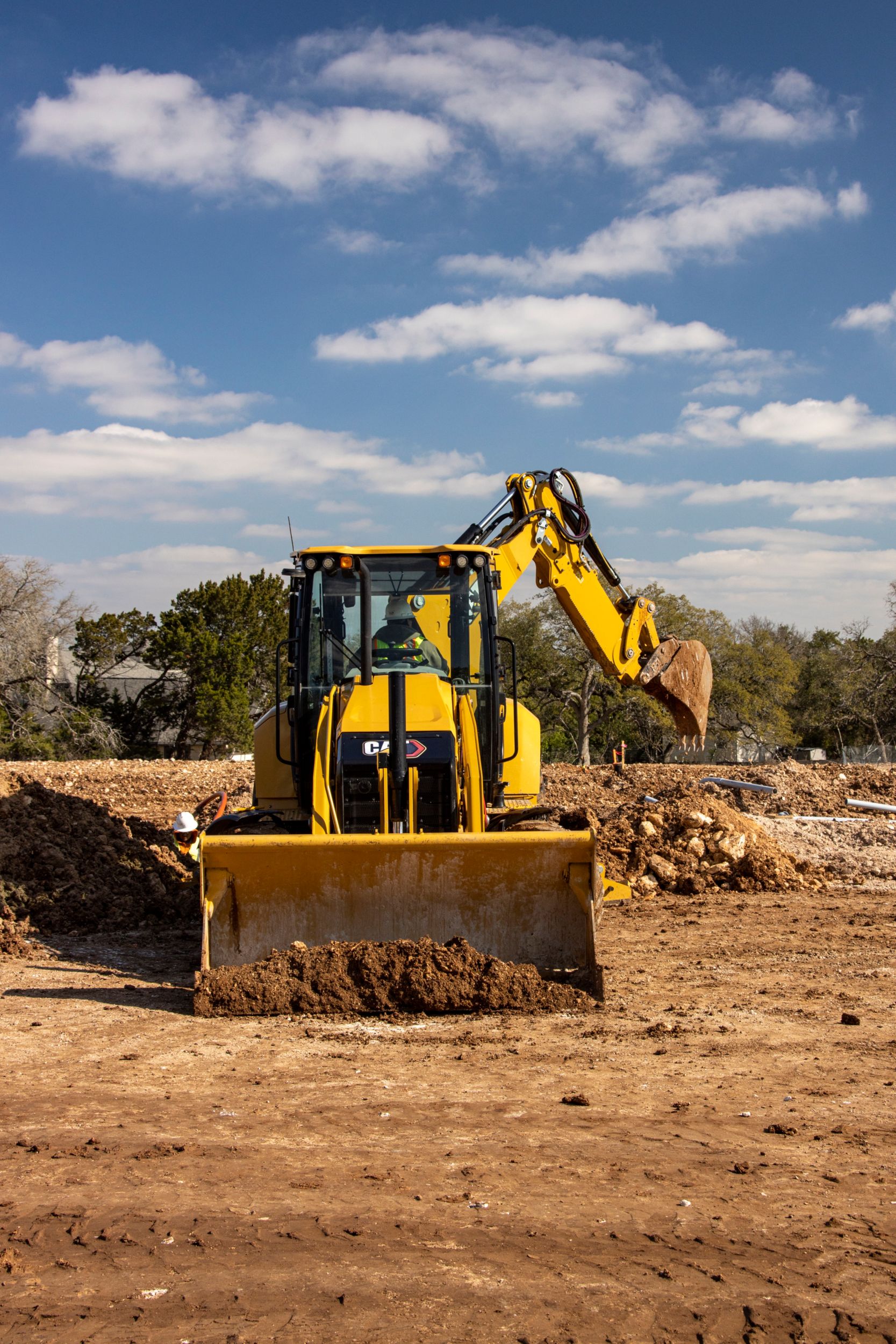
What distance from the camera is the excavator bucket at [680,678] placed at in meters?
11.4

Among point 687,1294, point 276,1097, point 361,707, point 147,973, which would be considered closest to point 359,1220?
point 687,1294

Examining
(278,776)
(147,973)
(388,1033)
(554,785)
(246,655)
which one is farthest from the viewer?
(246,655)

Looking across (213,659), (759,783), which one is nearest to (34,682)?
(213,659)

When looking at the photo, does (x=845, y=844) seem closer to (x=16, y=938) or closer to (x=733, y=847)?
(x=733, y=847)

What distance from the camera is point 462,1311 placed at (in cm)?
288

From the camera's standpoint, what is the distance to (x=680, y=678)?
11461 millimetres

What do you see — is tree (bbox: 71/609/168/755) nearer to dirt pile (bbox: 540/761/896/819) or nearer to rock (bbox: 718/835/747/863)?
dirt pile (bbox: 540/761/896/819)

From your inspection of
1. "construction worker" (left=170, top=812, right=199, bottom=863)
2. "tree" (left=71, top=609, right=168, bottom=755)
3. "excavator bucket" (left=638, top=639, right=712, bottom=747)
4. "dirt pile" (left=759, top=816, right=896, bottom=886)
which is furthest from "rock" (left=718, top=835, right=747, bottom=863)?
"tree" (left=71, top=609, right=168, bottom=755)

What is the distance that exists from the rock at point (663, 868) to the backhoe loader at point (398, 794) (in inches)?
131

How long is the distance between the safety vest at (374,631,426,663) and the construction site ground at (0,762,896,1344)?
2.73 meters

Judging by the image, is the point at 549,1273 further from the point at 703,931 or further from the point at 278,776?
the point at 703,931

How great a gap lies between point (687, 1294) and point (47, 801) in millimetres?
9075

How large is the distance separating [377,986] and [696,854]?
6.76 metres

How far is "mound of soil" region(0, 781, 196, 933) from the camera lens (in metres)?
9.20
